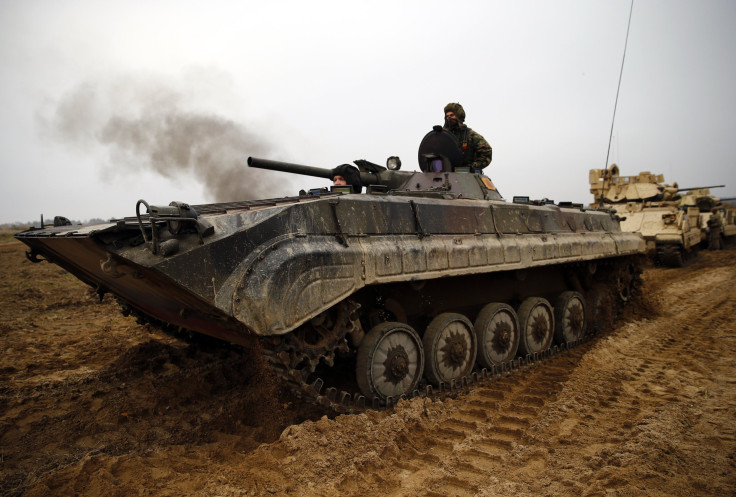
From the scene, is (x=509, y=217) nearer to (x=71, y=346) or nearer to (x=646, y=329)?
(x=646, y=329)

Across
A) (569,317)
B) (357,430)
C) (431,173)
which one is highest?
(431,173)

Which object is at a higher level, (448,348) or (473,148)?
(473,148)

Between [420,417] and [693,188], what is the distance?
23.4 m

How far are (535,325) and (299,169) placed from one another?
3.76 m

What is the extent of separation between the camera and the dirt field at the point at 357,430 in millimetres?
3738

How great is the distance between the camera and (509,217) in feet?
22.5

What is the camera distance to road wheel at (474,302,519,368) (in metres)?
6.41

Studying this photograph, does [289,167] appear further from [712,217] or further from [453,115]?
[712,217]

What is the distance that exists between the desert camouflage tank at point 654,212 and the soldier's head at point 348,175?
984 centimetres

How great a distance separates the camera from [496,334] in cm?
660

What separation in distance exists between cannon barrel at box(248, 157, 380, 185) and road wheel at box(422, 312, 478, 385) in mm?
2463

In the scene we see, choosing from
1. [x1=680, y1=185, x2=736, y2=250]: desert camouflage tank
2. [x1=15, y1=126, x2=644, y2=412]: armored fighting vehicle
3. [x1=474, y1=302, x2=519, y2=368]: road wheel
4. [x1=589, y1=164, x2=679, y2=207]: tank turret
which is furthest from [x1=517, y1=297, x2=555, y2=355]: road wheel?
[x1=680, y1=185, x2=736, y2=250]: desert camouflage tank

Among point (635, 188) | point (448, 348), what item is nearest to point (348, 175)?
point (448, 348)

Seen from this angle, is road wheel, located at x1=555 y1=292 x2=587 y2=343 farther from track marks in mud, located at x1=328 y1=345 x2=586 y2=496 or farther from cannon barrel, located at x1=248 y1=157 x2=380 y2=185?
cannon barrel, located at x1=248 y1=157 x2=380 y2=185
